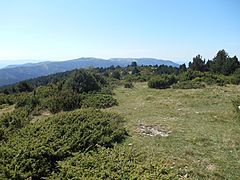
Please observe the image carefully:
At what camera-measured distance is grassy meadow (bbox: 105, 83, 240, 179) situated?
7664 millimetres

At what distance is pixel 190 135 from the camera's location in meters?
10.4

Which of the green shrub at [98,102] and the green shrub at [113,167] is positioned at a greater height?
the green shrub at [113,167]

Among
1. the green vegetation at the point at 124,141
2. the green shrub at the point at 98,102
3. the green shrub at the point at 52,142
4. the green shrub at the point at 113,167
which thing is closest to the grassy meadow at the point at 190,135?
the green vegetation at the point at 124,141

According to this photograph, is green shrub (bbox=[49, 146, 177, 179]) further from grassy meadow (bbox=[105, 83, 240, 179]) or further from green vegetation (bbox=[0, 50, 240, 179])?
grassy meadow (bbox=[105, 83, 240, 179])

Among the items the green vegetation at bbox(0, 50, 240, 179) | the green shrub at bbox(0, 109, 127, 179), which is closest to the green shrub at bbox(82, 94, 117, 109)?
the green vegetation at bbox(0, 50, 240, 179)

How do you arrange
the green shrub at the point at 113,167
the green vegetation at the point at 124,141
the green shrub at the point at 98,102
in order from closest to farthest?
the green shrub at the point at 113,167 → the green vegetation at the point at 124,141 → the green shrub at the point at 98,102

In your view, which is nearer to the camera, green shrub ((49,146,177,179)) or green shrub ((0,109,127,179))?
green shrub ((49,146,177,179))

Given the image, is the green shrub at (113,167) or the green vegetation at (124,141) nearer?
the green shrub at (113,167)

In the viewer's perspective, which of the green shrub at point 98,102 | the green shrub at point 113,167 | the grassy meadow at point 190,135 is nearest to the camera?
the green shrub at point 113,167

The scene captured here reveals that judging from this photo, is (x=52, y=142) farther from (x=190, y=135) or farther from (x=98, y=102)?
(x=98, y=102)

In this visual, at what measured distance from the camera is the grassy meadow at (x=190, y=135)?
302 inches

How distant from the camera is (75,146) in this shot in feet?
28.3

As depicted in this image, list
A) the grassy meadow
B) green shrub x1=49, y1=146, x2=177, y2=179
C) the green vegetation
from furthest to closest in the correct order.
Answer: the grassy meadow, the green vegetation, green shrub x1=49, y1=146, x2=177, y2=179

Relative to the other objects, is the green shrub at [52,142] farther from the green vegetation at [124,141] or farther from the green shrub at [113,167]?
the green shrub at [113,167]
